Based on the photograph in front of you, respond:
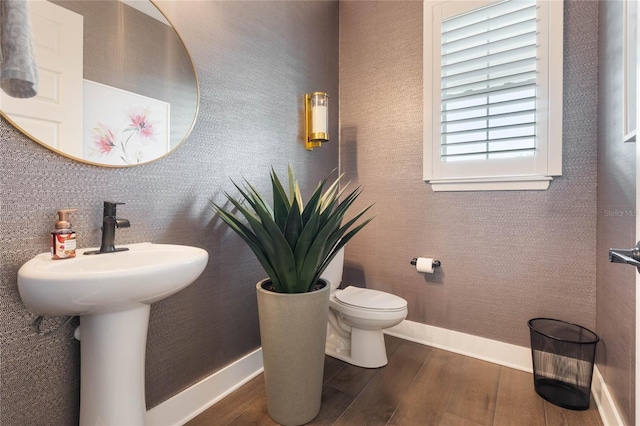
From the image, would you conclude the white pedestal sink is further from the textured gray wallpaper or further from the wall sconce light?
the textured gray wallpaper

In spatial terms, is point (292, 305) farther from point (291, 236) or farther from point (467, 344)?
point (467, 344)

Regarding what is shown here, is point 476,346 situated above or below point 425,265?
below

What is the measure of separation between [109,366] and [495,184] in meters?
2.11

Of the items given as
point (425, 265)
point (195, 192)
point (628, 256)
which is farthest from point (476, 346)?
point (195, 192)

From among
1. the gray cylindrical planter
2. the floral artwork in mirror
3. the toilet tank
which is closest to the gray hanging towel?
the floral artwork in mirror

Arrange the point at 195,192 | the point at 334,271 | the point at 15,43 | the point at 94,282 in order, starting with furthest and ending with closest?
1. the point at 334,271
2. the point at 195,192
3. the point at 94,282
4. the point at 15,43

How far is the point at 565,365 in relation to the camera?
1.58 m

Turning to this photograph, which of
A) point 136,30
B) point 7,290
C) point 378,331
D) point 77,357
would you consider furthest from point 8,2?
point 378,331

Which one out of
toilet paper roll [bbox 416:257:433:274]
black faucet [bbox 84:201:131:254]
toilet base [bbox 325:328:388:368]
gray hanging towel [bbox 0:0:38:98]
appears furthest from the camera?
toilet paper roll [bbox 416:257:433:274]

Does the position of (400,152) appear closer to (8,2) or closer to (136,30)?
(136,30)

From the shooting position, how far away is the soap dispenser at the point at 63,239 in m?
0.98

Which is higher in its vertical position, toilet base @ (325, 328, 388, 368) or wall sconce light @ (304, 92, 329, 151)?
wall sconce light @ (304, 92, 329, 151)

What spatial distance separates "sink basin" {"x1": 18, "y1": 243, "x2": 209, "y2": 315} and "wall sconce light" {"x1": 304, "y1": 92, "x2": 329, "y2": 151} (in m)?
1.30

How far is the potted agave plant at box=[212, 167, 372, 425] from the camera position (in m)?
1.35
